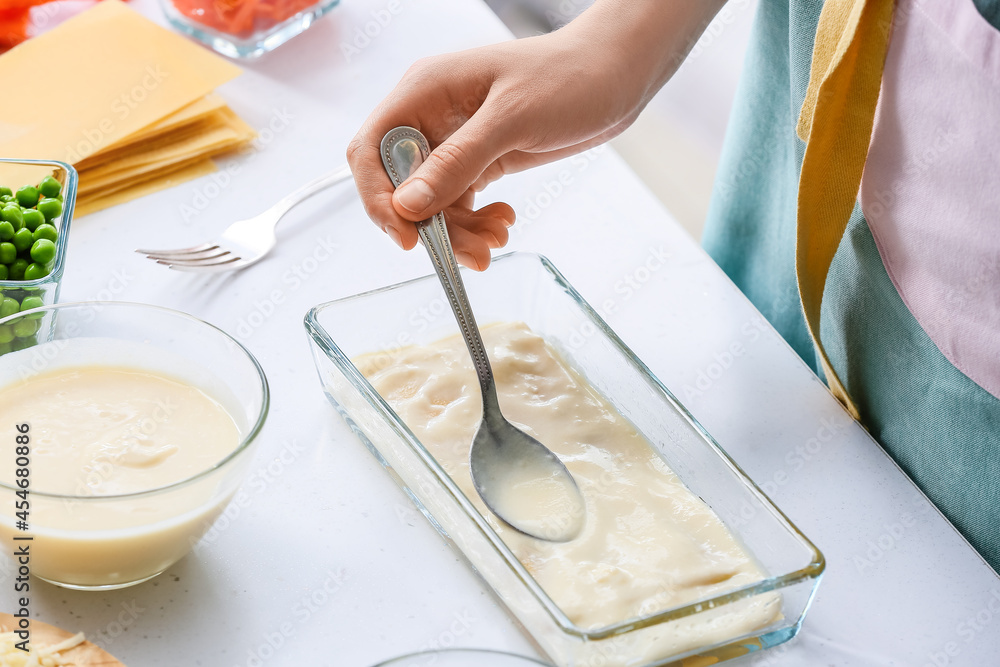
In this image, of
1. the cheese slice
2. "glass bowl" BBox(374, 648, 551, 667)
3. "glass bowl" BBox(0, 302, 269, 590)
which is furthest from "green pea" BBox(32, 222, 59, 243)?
"glass bowl" BBox(374, 648, 551, 667)

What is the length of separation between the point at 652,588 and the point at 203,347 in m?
0.35

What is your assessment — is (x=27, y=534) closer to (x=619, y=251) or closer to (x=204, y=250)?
(x=204, y=250)

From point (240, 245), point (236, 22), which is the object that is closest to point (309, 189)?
point (240, 245)

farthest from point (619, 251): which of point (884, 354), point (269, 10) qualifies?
A: point (269, 10)

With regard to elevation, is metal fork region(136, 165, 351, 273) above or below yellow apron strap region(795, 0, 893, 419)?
below

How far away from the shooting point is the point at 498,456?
0.69 m

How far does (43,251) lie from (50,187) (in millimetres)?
106

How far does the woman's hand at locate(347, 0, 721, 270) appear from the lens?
29.1 inches

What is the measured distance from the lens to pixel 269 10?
123 centimetres

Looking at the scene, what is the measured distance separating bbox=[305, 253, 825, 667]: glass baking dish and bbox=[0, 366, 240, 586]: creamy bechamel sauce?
0.13 m

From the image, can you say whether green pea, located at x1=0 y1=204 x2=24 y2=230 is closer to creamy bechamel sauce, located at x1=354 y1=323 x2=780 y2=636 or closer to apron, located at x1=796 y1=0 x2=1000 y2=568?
creamy bechamel sauce, located at x1=354 y1=323 x2=780 y2=636

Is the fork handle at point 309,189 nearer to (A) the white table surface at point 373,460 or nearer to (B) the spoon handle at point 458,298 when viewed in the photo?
(A) the white table surface at point 373,460

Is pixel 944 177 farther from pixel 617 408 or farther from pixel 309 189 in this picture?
pixel 309 189

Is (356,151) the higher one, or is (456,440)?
(356,151)
